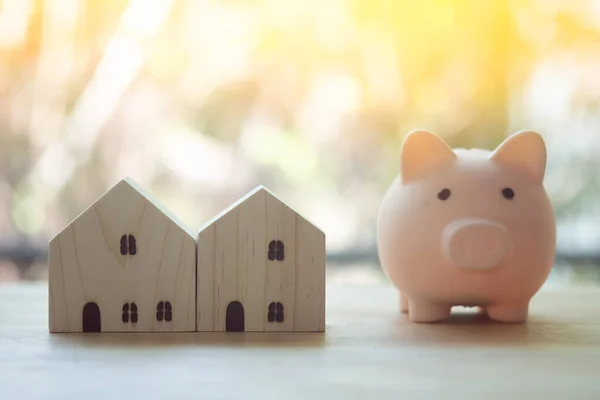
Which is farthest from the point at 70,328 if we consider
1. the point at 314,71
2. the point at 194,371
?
the point at 314,71

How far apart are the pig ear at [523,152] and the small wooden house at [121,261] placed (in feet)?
1.52

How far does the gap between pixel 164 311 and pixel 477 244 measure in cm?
43

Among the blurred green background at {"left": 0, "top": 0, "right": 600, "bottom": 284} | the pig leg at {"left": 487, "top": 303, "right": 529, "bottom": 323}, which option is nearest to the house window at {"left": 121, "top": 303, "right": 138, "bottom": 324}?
the pig leg at {"left": 487, "top": 303, "right": 529, "bottom": 323}

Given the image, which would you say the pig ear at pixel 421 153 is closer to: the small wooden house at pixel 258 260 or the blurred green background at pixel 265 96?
the small wooden house at pixel 258 260

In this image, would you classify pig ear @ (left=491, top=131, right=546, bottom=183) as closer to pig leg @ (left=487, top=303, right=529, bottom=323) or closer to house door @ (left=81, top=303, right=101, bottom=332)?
pig leg @ (left=487, top=303, right=529, bottom=323)

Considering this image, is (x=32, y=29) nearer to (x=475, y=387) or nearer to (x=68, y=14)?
(x=68, y=14)

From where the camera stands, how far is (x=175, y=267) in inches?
38.0

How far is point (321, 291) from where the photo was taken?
0.98m

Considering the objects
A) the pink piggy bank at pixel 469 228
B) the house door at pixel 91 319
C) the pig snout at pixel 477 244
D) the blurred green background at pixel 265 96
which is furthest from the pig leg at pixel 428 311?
the blurred green background at pixel 265 96

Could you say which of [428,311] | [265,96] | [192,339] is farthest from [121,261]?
[265,96]

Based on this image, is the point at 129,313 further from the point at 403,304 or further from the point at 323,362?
the point at 403,304

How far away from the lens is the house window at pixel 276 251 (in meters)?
0.97

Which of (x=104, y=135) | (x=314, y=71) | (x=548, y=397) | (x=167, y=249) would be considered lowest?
(x=548, y=397)

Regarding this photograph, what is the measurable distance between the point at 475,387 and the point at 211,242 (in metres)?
0.40
